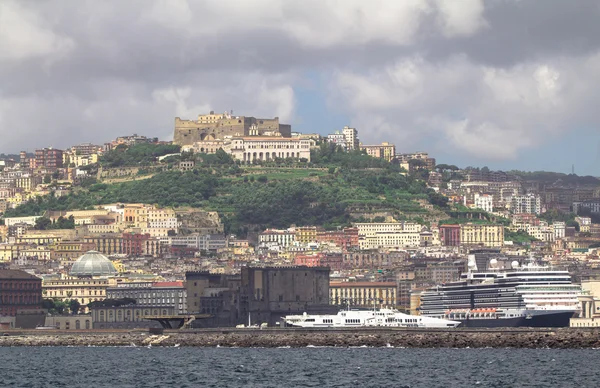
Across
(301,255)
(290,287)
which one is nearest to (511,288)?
(290,287)

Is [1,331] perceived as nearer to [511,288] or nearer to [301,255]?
[511,288]

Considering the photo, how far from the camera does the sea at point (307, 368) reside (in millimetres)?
66500

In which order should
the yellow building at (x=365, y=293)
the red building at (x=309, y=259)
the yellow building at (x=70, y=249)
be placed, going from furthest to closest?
the yellow building at (x=70, y=249) → the red building at (x=309, y=259) → the yellow building at (x=365, y=293)

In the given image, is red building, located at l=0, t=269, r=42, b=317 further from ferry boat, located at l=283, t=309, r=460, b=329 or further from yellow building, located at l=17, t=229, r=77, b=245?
yellow building, located at l=17, t=229, r=77, b=245

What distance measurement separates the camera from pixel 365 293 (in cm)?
15375

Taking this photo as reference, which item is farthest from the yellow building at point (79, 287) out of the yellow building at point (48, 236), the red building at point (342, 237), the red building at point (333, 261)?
the red building at point (342, 237)

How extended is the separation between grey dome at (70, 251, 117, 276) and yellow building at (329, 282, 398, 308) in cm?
2319

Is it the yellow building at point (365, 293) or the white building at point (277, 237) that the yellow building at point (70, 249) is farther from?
the yellow building at point (365, 293)

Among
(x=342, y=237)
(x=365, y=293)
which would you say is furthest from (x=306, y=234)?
(x=365, y=293)

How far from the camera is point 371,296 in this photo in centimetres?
15338

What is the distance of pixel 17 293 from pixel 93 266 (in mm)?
24134

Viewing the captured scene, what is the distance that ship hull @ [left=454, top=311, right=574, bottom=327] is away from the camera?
121 meters

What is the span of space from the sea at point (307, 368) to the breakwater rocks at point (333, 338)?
8.85 feet

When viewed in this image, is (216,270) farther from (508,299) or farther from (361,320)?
(361,320)
